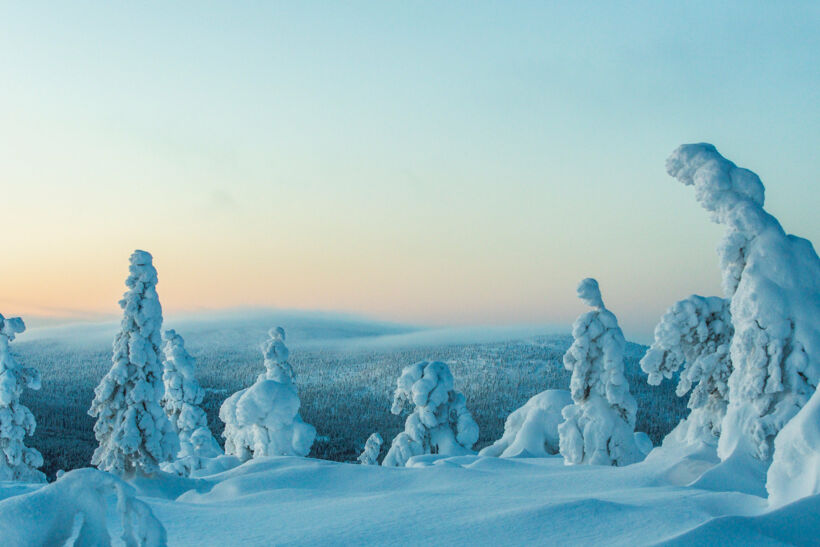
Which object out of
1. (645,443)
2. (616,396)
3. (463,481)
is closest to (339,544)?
(463,481)

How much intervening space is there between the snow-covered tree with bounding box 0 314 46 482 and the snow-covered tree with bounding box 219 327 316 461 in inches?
315

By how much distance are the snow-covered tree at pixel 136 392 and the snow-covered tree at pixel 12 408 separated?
5.03 m

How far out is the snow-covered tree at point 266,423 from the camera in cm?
3020

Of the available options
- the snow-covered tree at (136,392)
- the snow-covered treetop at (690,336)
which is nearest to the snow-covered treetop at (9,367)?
the snow-covered tree at (136,392)

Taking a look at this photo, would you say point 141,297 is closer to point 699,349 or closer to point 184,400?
point 184,400

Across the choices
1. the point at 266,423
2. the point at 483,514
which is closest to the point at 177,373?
the point at 266,423

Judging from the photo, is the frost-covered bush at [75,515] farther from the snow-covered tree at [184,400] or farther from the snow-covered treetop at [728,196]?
the snow-covered tree at [184,400]

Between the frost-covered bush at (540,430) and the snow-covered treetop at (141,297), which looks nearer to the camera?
the snow-covered treetop at (141,297)

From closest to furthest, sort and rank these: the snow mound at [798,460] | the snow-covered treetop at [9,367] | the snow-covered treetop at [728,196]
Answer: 1. the snow mound at [798,460]
2. the snow-covered treetop at [728,196]
3. the snow-covered treetop at [9,367]

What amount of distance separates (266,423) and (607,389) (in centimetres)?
1582

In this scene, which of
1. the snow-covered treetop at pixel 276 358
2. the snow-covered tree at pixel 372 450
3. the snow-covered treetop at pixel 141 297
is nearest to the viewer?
the snow-covered treetop at pixel 141 297

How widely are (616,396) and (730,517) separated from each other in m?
15.1

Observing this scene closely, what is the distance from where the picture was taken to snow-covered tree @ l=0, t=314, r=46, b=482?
27047mm

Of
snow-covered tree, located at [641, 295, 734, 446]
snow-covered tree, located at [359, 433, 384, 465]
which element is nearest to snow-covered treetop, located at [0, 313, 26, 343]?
snow-covered tree, located at [359, 433, 384, 465]
